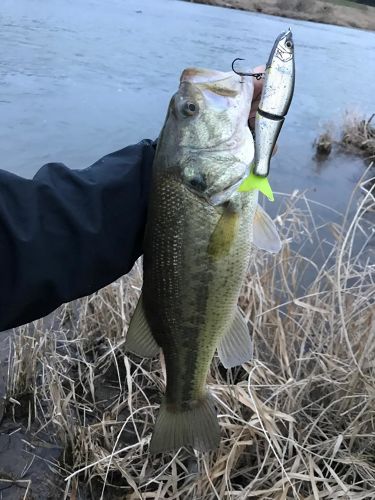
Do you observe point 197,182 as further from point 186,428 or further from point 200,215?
point 186,428

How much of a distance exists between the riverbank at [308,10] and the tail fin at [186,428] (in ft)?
121

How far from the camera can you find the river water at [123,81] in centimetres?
955

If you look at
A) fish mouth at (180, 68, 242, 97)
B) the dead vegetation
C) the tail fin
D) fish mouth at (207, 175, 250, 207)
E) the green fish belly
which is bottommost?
the dead vegetation

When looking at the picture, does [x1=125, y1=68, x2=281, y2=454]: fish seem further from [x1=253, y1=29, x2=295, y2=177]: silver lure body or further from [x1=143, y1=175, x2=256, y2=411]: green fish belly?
[x1=253, y1=29, x2=295, y2=177]: silver lure body

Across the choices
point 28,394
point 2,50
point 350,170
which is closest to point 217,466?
point 28,394

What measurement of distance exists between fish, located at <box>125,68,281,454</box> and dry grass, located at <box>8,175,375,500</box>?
3.70ft

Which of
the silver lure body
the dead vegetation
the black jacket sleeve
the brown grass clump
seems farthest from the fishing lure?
the brown grass clump

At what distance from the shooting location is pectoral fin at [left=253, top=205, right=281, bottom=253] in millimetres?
1907

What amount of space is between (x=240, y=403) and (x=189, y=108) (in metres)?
1.91

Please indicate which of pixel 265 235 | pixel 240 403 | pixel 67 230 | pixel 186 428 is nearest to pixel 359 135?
pixel 240 403

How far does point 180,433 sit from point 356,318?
78.3 inches

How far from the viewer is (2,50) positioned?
13883 millimetres

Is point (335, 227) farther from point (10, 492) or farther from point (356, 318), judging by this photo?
point (10, 492)

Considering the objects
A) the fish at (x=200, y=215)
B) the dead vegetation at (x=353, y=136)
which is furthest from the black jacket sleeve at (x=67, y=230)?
the dead vegetation at (x=353, y=136)
